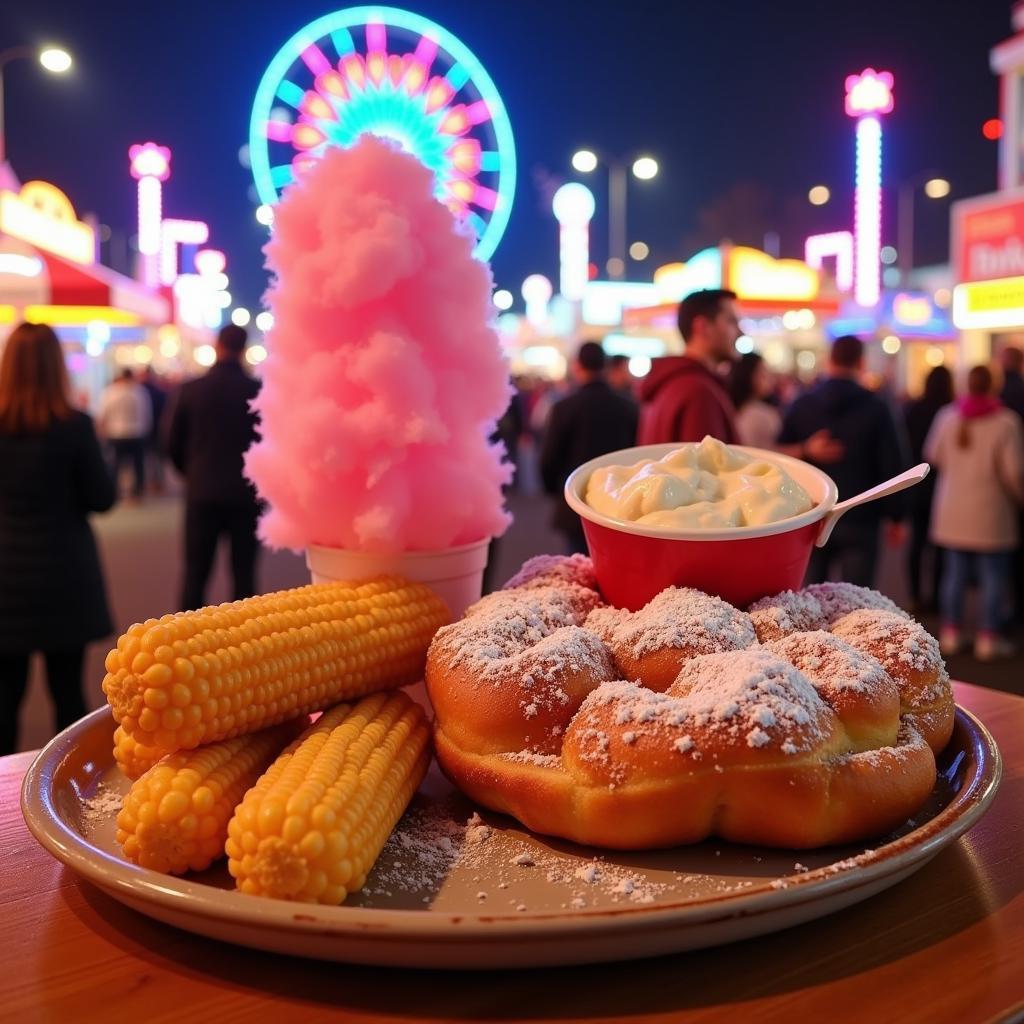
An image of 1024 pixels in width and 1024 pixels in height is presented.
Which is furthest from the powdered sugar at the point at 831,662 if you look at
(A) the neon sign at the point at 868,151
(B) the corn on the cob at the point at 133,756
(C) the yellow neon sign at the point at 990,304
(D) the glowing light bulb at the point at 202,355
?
(D) the glowing light bulb at the point at 202,355

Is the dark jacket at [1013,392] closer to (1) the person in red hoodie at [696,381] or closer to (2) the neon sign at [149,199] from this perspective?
(1) the person in red hoodie at [696,381]

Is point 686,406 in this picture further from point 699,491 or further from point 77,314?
point 77,314

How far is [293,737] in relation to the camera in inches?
43.5

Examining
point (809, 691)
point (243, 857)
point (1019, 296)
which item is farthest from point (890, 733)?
point (1019, 296)

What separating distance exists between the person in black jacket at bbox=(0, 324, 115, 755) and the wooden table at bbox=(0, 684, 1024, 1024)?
241cm

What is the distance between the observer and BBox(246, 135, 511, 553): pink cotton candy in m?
1.30

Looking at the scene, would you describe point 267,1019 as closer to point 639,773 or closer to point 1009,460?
point 639,773

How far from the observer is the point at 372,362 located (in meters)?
1.29

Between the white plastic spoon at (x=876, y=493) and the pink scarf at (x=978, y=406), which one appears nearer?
the white plastic spoon at (x=876, y=493)

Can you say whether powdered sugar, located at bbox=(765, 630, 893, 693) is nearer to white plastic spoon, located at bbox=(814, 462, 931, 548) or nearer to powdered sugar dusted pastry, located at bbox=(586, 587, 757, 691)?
powdered sugar dusted pastry, located at bbox=(586, 587, 757, 691)

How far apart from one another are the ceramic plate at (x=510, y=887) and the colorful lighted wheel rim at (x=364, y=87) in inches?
317

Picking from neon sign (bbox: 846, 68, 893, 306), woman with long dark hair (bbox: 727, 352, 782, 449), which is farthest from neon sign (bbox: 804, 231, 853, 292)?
woman with long dark hair (bbox: 727, 352, 782, 449)

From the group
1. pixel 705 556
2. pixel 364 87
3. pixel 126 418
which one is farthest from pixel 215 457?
pixel 126 418

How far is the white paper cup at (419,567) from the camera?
53.0 inches
